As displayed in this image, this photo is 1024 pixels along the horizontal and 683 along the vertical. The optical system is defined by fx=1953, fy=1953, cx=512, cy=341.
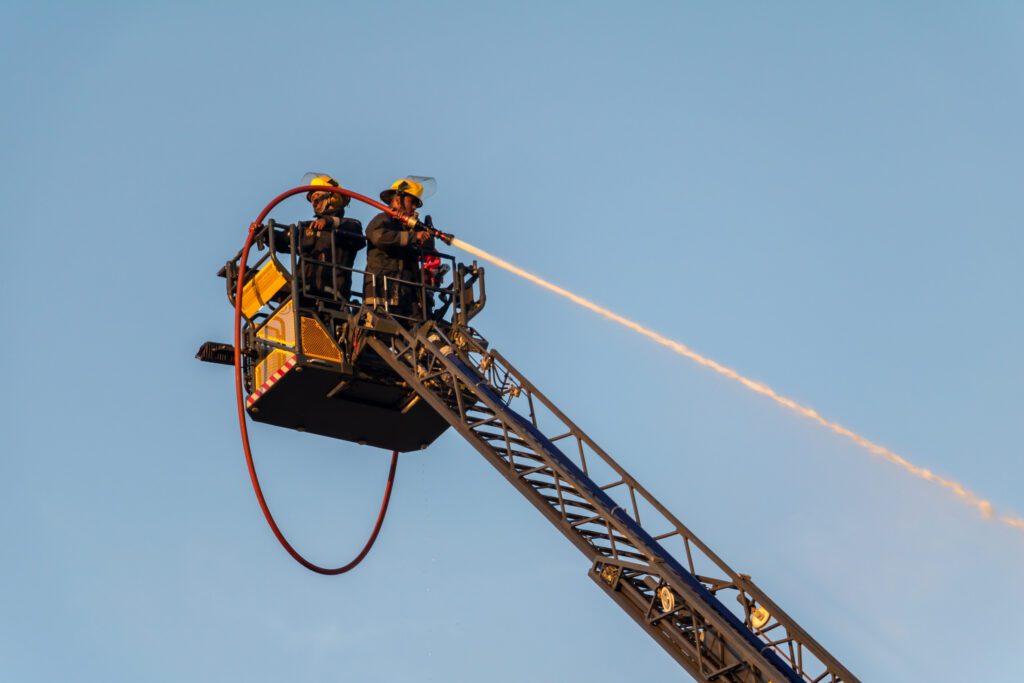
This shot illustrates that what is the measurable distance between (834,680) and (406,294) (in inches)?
399

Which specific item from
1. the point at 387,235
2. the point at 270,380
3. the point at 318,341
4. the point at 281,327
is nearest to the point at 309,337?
the point at 318,341

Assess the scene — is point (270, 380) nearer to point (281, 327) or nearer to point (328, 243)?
point (281, 327)

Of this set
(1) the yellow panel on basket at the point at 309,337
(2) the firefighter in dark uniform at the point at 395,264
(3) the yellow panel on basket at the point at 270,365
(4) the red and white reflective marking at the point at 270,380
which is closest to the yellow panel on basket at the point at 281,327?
(1) the yellow panel on basket at the point at 309,337

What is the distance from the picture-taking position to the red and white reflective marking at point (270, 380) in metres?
29.5

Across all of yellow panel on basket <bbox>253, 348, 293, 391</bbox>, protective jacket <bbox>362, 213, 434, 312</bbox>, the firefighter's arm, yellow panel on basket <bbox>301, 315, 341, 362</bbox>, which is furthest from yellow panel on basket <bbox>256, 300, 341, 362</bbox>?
the firefighter's arm

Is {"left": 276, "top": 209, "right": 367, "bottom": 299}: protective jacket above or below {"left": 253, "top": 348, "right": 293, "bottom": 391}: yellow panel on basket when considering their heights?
above

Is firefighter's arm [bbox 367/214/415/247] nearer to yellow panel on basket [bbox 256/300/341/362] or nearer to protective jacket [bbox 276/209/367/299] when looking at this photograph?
protective jacket [bbox 276/209/367/299]

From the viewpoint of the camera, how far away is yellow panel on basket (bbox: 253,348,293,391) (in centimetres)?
2998

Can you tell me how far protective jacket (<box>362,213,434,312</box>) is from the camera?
3033 centimetres

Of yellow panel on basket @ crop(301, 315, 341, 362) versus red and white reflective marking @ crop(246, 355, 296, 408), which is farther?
yellow panel on basket @ crop(301, 315, 341, 362)

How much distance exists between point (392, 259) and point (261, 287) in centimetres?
221

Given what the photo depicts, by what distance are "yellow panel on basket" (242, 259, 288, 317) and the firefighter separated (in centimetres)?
50

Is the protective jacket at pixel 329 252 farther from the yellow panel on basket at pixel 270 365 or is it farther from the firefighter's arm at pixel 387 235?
the yellow panel on basket at pixel 270 365

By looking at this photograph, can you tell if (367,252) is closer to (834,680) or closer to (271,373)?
(271,373)
